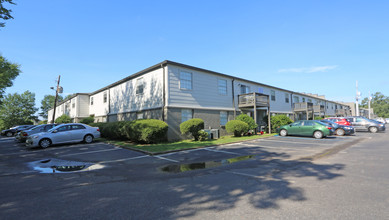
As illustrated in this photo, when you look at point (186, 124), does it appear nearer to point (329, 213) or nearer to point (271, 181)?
point (271, 181)

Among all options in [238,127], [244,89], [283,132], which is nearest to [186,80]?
[238,127]

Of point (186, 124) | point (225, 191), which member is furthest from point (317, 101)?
point (225, 191)

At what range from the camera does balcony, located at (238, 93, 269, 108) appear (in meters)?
19.4

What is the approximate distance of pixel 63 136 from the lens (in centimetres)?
1317

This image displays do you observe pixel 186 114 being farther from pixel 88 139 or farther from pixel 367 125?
pixel 367 125

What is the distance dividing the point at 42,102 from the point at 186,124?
9260cm

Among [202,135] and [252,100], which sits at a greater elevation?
[252,100]

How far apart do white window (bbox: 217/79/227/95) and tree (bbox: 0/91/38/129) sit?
62.3 meters

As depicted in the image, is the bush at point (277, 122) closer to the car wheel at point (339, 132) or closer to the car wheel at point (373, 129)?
the car wheel at point (339, 132)

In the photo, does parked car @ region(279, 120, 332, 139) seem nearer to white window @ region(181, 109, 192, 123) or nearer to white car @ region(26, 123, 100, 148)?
white window @ region(181, 109, 192, 123)

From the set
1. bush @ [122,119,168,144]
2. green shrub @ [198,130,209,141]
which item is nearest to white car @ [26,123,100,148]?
bush @ [122,119,168,144]

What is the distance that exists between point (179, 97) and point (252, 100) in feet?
27.7

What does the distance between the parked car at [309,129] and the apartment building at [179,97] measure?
3.31 m

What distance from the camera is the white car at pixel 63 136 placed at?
40.2 ft
